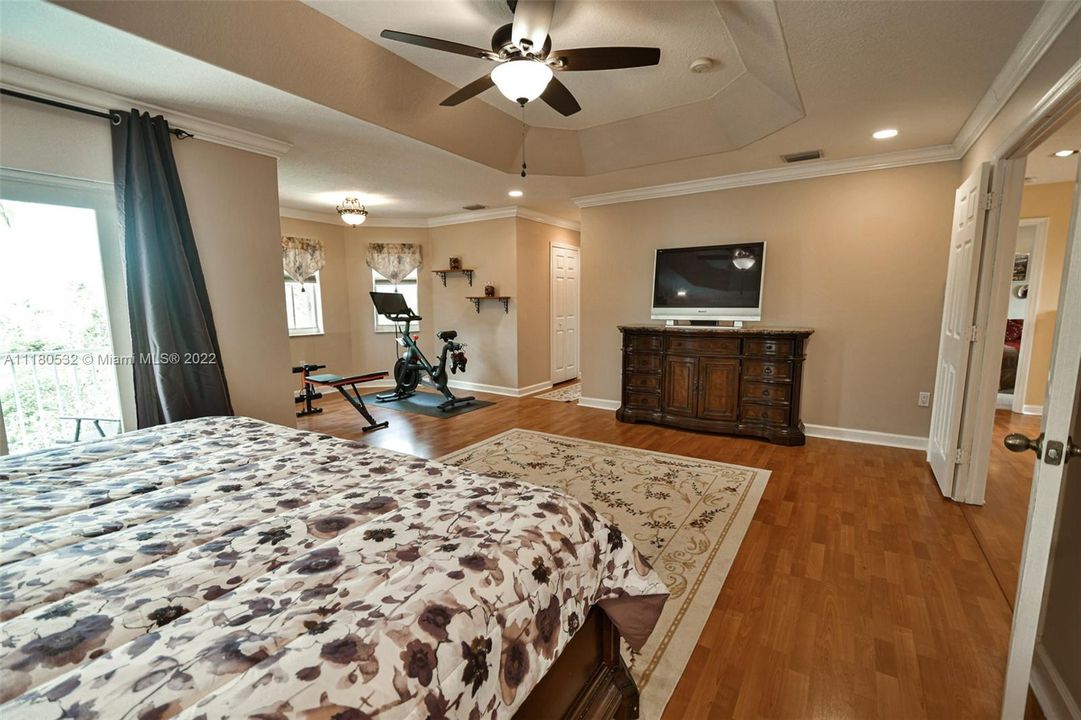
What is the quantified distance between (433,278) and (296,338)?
204cm

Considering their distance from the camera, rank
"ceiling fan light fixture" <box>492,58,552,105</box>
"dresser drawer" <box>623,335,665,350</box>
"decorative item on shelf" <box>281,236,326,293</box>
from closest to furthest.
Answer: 1. "ceiling fan light fixture" <box>492,58,552,105</box>
2. "dresser drawer" <box>623,335,665,350</box>
3. "decorative item on shelf" <box>281,236,326,293</box>

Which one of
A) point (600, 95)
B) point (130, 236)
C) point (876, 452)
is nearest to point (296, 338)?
point (130, 236)

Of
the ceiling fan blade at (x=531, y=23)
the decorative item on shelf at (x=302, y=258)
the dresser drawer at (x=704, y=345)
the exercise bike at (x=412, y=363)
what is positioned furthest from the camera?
the decorative item on shelf at (x=302, y=258)

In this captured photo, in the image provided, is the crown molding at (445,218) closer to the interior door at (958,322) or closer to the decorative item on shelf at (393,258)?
the decorative item on shelf at (393,258)

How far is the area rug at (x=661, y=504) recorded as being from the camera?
167 centimetres

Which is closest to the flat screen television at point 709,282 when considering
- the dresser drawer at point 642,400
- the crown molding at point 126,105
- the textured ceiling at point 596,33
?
the dresser drawer at point 642,400

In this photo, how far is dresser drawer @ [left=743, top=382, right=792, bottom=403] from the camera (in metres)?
3.86

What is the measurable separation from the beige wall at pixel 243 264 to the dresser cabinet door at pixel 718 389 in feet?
11.7

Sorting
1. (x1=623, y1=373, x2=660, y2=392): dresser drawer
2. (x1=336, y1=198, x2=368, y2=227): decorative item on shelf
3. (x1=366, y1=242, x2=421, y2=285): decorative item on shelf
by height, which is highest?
(x1=336, y1=198, x2=368, y2=227): decorative item on shelf

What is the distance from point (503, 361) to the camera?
6.17m

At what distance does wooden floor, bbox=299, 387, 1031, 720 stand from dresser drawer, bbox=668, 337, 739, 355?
1.08m

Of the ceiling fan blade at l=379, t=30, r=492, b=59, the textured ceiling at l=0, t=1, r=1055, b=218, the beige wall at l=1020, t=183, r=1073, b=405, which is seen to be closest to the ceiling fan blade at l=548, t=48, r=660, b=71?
the ceiling fan blade at l=379, t=30, r=492, b=59

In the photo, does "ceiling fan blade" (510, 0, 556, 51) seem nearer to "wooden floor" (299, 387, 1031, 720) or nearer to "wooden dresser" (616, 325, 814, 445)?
"wooden floor" (299, 387, 1031, 720)

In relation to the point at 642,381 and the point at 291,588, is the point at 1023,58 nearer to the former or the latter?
the point at 642,381
